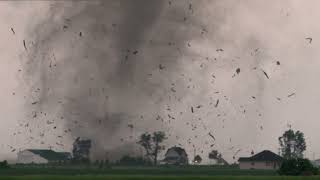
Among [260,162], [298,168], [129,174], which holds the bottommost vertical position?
[129,174]

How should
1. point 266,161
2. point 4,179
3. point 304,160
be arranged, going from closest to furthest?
point 4,179 → point 304,160 → point 266,161

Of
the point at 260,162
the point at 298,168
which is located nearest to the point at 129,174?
the point at 298,168

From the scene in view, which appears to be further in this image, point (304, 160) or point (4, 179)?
point (304, 160)

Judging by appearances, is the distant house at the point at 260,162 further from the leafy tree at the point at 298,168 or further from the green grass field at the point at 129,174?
the leafy tree at the point at 298,168

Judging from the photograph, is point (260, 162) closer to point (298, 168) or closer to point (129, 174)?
point (129, 174)

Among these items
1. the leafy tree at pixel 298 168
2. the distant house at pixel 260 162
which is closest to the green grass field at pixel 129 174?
the leafy tree at pixel 298 168

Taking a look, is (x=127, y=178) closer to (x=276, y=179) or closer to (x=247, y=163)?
(x=276, y=179)

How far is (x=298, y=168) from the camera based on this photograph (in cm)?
→ 9350

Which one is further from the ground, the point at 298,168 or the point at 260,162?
the point at 260,162

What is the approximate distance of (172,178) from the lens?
7806cm

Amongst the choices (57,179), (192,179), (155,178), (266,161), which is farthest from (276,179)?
(266,161)

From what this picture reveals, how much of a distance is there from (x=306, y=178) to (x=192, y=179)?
1518cm

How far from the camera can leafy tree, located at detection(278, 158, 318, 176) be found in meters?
91.9

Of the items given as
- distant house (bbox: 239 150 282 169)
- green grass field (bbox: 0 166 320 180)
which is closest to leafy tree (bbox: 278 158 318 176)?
green grass field (bbox: 0 166 320 180)
